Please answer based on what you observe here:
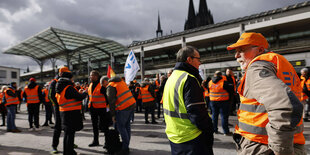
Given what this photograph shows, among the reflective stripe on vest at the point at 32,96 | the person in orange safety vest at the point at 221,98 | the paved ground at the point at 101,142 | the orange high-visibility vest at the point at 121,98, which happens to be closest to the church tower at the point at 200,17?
the person in orange safety vest at the point at 221,98

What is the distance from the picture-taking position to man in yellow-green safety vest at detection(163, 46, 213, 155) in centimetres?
188

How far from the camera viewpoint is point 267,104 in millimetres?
1251

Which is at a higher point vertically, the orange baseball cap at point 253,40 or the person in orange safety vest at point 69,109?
the orange baseball cap at point 253,40

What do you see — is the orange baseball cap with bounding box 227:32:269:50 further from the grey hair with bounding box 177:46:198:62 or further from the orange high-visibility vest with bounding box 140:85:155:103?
the orange high-visibility vest with bounding box 140:85:155:103

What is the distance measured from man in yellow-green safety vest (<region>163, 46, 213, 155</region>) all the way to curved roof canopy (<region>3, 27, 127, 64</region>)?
1093 inches

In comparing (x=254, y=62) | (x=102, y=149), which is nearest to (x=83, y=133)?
(x=102, y=149)

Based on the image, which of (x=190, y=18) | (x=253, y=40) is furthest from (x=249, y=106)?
(x=190, y=18)

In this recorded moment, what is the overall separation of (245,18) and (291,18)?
4282mm

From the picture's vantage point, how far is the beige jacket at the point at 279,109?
1.15 metres

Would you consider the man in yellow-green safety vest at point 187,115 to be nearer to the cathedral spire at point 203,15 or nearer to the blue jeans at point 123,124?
the blue jeans at point 123,124

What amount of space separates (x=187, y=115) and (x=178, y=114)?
0.10 metres

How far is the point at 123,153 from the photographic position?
416cm

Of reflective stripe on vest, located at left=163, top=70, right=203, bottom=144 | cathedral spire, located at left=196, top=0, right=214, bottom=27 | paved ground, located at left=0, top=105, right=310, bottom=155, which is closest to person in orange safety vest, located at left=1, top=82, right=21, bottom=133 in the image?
paved ground, located at left=0, top=105, right=310, bottom=155

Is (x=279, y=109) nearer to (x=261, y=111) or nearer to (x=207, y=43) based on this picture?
(x=261, y=111)
